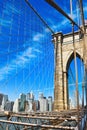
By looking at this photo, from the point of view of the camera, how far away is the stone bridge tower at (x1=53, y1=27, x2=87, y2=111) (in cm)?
1448

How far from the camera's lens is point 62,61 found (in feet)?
51.7

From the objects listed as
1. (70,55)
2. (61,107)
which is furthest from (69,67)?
(61,107)

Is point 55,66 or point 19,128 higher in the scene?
point 55,66

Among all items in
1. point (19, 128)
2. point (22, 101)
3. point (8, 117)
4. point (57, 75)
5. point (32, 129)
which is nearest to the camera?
point (32, 129)

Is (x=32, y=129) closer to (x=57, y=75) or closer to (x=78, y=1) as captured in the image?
(x=78, y=1)

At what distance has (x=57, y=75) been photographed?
15.3 m

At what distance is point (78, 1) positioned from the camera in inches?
319

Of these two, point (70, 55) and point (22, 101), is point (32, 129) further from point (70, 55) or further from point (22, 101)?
point (70, 55)

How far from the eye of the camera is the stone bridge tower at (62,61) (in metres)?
14.5

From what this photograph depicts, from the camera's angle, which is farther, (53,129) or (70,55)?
(70,55)

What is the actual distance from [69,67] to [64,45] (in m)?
1.57

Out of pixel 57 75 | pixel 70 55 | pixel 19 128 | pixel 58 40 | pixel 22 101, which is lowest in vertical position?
pixel 19 128

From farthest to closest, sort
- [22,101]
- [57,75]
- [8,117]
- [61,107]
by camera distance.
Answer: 1. [57,75]
2. [61,107]
3. [22,101]
4. [8,117]

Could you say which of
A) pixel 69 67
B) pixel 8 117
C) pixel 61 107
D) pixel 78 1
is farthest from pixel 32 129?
pixel 69 67
